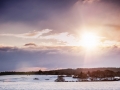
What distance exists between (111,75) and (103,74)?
321cm

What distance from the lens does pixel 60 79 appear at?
7038 centimetres

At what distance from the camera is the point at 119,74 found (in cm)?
9519

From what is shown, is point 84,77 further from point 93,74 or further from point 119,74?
point 119,74

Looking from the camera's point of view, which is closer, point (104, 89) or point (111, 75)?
point (104, 89)

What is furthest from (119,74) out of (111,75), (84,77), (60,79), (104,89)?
(104,89)

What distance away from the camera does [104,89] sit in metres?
42.7

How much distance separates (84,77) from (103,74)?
5.86m

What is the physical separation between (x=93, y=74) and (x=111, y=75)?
558 centimetres

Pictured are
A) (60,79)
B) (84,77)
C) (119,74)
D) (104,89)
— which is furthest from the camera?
(119,74)

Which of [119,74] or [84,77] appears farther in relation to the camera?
[119,74]

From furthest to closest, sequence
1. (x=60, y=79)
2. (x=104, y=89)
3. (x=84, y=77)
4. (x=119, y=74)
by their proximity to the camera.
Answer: (x=119, y=74), (x=84, y=77), (x=60, y=79), (x=104, y=89)

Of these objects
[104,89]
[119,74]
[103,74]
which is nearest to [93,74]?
[103,74]

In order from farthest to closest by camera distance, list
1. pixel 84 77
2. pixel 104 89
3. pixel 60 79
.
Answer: pixel 84 77 → pixel 60 79 → pixel 104 89

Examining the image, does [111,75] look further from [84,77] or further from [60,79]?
[60,79]
